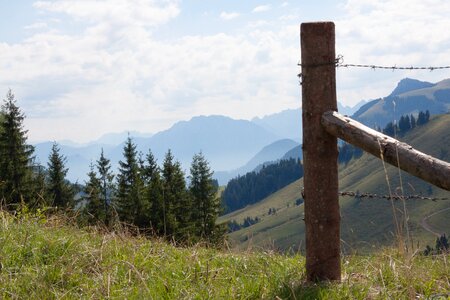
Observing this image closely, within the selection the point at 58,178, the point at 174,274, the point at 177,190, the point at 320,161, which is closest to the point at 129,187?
the point at 177,190

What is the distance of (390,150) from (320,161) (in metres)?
1.05

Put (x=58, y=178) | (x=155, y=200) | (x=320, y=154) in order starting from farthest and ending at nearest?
(x=58, y=178) < (x=155, y=200) < (x=320, y=154)

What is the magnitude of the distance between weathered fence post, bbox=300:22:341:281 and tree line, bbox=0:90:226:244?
33.4 metres

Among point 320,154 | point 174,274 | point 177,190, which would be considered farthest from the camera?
point 177,190

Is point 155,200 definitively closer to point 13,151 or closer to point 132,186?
point 132,186

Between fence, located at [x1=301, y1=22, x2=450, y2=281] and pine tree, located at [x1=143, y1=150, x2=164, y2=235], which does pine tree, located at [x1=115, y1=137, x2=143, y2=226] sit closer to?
pine tree, located at [x1=143, y1=150, x2=164, y2=235]

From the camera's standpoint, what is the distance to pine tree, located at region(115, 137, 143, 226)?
4628cm

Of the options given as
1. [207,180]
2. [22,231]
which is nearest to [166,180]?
[207,180]

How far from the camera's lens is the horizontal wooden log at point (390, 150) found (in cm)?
420

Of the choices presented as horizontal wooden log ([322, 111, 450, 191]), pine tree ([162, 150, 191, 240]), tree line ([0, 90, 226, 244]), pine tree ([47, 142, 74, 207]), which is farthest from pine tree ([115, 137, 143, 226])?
horizontal wooden log ([322, 111, 450, 191])

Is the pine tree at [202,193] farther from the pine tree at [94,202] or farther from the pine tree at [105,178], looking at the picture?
the pine tree at [94,202]

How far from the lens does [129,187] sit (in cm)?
5228

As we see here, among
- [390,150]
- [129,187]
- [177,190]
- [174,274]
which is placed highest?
[390,150]

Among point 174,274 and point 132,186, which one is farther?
point 132,186
